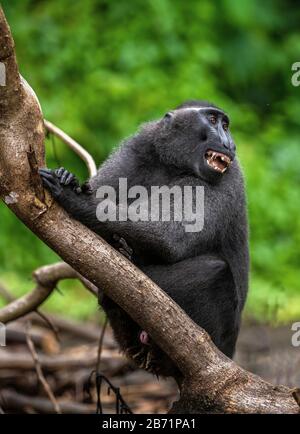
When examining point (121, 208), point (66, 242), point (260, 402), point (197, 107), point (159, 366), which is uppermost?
point (197, 107)

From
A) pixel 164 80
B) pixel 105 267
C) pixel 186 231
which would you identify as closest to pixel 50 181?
pixel 105 267

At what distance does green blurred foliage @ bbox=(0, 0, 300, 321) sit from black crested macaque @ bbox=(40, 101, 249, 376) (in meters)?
3.43

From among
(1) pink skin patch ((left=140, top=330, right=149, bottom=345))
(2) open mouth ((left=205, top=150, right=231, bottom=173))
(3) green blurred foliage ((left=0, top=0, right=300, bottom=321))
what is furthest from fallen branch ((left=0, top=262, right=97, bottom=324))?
(3) green blurred foliage ((left=0, top=0, right=300, bottom=321))

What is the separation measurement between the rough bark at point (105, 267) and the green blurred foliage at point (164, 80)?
4317mm

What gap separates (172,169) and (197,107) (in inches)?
16.6

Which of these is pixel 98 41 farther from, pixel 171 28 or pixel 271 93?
pixel 271 93

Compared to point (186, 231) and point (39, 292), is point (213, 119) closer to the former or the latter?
point (186, 231)

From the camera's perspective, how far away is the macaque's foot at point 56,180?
3546 millimetres

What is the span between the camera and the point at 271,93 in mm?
11125

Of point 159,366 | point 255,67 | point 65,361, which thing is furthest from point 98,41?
point 159,366

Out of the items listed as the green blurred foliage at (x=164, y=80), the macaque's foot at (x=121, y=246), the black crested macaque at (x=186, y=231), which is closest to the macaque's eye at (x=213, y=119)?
the black crested macaque at (x=186, y=231)

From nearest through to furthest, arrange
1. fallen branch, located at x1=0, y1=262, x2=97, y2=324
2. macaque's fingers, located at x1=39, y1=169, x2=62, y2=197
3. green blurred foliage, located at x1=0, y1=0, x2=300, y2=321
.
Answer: macaque's fingers, located at x1=39, y1=169, x2=62, y2=197 < fallen branch, located at x1=0, y1=262, x2=97, y2=324 < green blurred foliage, located at x1=0, y1=0, x2=300, y2=321

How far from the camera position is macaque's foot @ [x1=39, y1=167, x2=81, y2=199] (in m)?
3.55

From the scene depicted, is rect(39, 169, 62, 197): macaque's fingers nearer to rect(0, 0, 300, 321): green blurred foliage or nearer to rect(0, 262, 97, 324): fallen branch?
rect(0, 262, 97, 324): fallen branch
